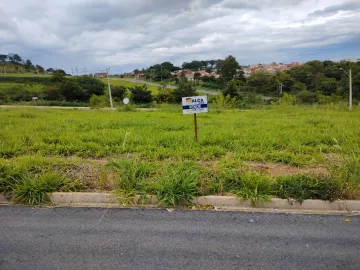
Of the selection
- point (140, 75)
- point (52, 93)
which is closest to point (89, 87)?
point (52, 93)

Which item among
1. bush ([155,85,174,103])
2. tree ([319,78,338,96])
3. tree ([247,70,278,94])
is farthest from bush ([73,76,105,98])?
tree ([319,78,338,96])

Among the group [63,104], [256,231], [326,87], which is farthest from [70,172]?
[326,87]

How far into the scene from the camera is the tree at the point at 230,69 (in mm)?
56844

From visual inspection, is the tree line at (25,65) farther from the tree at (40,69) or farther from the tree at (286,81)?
the tree at (286,81)

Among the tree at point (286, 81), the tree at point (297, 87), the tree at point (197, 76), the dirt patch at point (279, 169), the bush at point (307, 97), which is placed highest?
the tree at point (197, 76)

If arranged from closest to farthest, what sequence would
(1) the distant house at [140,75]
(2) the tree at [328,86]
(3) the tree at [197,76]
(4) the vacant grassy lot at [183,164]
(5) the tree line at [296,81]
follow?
(4) the vacant grassy lot at [183,164] → (5) the tree line at [296,81] → (2) the tree at [328,86] → (3) the tree at [197,76] → (1) the distant house at [140,75]

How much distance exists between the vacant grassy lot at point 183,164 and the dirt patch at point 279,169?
0.6 inches

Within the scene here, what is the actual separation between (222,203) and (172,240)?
0.87 meters

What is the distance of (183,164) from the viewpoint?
12.4 feet

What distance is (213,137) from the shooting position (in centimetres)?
534

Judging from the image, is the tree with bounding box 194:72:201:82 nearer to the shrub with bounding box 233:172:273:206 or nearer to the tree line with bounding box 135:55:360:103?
the tree line with bounding box 135:55:360:103

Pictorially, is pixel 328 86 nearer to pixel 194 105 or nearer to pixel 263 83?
pixel 263 83

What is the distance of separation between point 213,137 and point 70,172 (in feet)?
9.60

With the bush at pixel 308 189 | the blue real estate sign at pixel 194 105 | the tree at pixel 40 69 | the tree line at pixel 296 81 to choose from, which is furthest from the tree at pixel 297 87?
the tree at pixel 40 69
